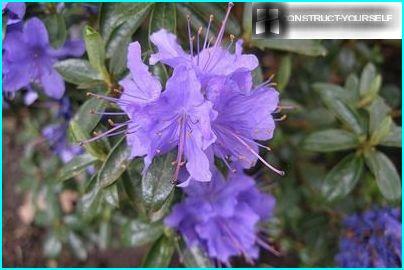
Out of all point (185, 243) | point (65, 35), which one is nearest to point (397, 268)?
point (185, 243)

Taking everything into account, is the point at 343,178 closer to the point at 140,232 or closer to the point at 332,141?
the point at 332,141

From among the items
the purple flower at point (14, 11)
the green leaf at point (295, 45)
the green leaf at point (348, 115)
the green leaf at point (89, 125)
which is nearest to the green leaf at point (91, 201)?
the green leaf at point (89, 125)

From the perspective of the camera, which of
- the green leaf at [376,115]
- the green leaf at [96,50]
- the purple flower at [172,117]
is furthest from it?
the green leaf at [376,115]

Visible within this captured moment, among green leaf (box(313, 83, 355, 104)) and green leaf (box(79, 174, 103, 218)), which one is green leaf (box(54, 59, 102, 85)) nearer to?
green leaf (box(79, 174, 103, 218))

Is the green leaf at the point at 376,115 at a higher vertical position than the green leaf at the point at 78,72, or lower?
lower

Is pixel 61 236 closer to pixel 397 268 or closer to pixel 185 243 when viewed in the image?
pixel 185 243

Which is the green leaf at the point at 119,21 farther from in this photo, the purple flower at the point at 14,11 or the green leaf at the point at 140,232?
the green leaf at the point at 140,232

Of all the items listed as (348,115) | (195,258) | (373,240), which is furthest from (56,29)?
(373,240)
